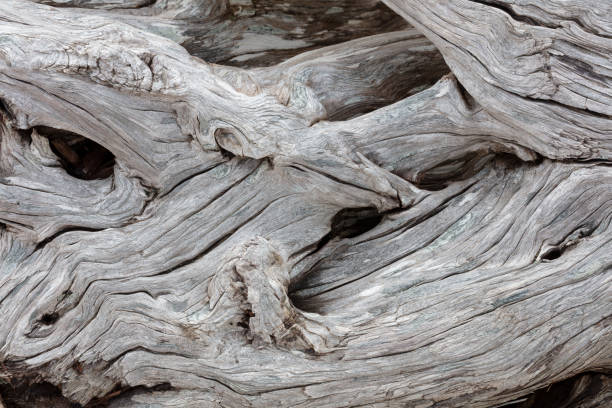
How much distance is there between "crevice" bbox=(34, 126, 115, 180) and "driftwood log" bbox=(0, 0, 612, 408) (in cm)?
3

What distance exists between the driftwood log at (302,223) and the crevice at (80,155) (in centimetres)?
3

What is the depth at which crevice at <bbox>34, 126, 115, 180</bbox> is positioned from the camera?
3.15 metres

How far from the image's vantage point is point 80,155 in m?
3.28

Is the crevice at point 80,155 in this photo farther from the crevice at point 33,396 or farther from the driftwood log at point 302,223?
the crevice at point 33,396

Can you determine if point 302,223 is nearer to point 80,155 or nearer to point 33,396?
point 80,155

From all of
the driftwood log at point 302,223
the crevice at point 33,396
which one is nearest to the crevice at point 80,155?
the driftwood log at point 302,223

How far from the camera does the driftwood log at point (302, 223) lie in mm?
2693

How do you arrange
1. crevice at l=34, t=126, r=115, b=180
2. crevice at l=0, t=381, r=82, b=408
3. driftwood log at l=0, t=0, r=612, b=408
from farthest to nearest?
1. crevice at l=34, t=126, r=115, b=180
2. crevice at l=0, t=381, r=82, b=408
3. driftwood log at l=0, t=0, r=612, b=408

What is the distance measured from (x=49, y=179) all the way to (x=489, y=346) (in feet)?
7.19

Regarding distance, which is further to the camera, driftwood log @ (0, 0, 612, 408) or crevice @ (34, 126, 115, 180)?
crevice @ (34, 126, 115, 180)

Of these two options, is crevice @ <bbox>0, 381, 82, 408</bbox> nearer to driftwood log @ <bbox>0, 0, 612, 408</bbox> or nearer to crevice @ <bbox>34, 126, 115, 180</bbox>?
driftwood log @ <bbox>0, 0, 612, 408</bbox>

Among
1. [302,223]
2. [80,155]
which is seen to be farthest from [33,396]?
[302,223]

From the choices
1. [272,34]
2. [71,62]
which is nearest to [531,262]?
[272,34]

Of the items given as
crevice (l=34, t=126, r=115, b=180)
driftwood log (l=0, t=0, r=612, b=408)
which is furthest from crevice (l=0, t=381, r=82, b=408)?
crevice (l=34, t=126, r=115, b=180)
